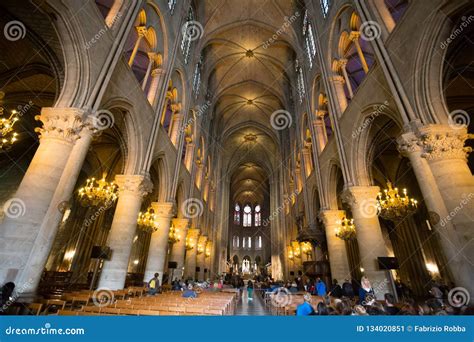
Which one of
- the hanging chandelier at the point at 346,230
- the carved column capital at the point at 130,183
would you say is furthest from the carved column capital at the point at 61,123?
the hanging chandelier at the point at 346,230

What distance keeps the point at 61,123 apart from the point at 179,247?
1117cm

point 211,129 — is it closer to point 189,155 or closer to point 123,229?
point 189,155

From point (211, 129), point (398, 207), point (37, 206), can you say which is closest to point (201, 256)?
point (211, 129)

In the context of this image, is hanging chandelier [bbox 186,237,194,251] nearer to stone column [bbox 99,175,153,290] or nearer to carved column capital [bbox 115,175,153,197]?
stone column [bbox 99,175,153,290]

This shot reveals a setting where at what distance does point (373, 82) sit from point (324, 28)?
6.99 meters

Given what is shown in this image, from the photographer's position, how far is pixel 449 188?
5.52m

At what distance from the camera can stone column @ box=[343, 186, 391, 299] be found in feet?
27.5

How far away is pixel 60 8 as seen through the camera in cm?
628

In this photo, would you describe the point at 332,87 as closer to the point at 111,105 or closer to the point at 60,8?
the point at 111,105

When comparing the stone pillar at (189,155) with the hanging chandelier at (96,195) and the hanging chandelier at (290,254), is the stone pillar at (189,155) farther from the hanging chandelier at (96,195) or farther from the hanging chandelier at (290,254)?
the hanging chandelier at (290,254)

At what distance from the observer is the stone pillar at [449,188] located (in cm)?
512

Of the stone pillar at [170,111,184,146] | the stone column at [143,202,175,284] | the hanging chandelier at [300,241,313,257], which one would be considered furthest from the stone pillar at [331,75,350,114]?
the hanging chandelier at [300,241,313,257]

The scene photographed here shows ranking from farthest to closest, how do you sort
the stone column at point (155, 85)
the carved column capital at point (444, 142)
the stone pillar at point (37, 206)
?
the stone column at point (155, 85) < the carved column capital at point (444, 142) < the stone pillar at point (37, 206)

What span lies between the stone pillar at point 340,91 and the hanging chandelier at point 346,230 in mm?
5367
